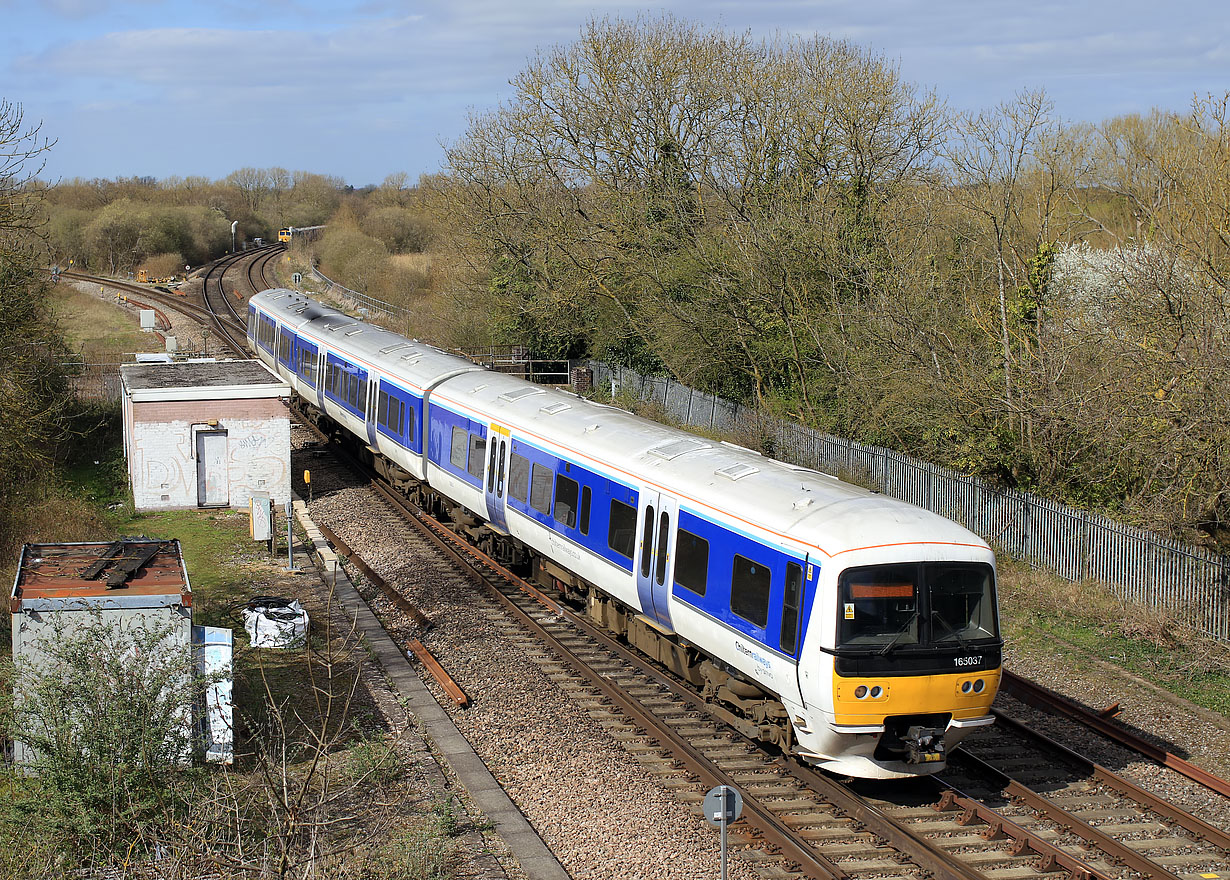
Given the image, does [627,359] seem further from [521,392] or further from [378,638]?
[378,638]

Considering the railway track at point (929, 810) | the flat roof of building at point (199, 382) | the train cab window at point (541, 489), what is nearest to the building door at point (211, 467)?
the flat roof of building at point (199, 382)

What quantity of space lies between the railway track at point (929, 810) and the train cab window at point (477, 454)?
540 cm

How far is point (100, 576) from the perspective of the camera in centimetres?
1072

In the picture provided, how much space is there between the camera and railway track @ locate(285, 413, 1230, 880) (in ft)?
27.5

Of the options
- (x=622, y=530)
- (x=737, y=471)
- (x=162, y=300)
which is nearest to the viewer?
(x=737, y=471)

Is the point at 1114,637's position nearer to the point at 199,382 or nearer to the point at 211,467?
the point at 211,467

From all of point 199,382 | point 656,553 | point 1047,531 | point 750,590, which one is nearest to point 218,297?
point 199,382

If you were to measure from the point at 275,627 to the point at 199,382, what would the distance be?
10.7 m

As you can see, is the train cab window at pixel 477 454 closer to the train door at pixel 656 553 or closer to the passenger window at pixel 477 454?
the passenger window at pixel 477 454

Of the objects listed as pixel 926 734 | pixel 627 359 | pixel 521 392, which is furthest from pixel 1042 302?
pixel 627 359

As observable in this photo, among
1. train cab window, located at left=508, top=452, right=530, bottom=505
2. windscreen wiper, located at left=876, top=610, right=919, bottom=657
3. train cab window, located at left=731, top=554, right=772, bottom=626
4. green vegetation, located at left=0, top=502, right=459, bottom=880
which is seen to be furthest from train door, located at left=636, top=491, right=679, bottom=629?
train cab window, located at left=508, top=452, right=530, bottom=505

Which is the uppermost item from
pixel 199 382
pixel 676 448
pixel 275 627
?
pixel 676 448

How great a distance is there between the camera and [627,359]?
35.2 meters

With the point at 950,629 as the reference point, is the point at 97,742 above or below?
below
